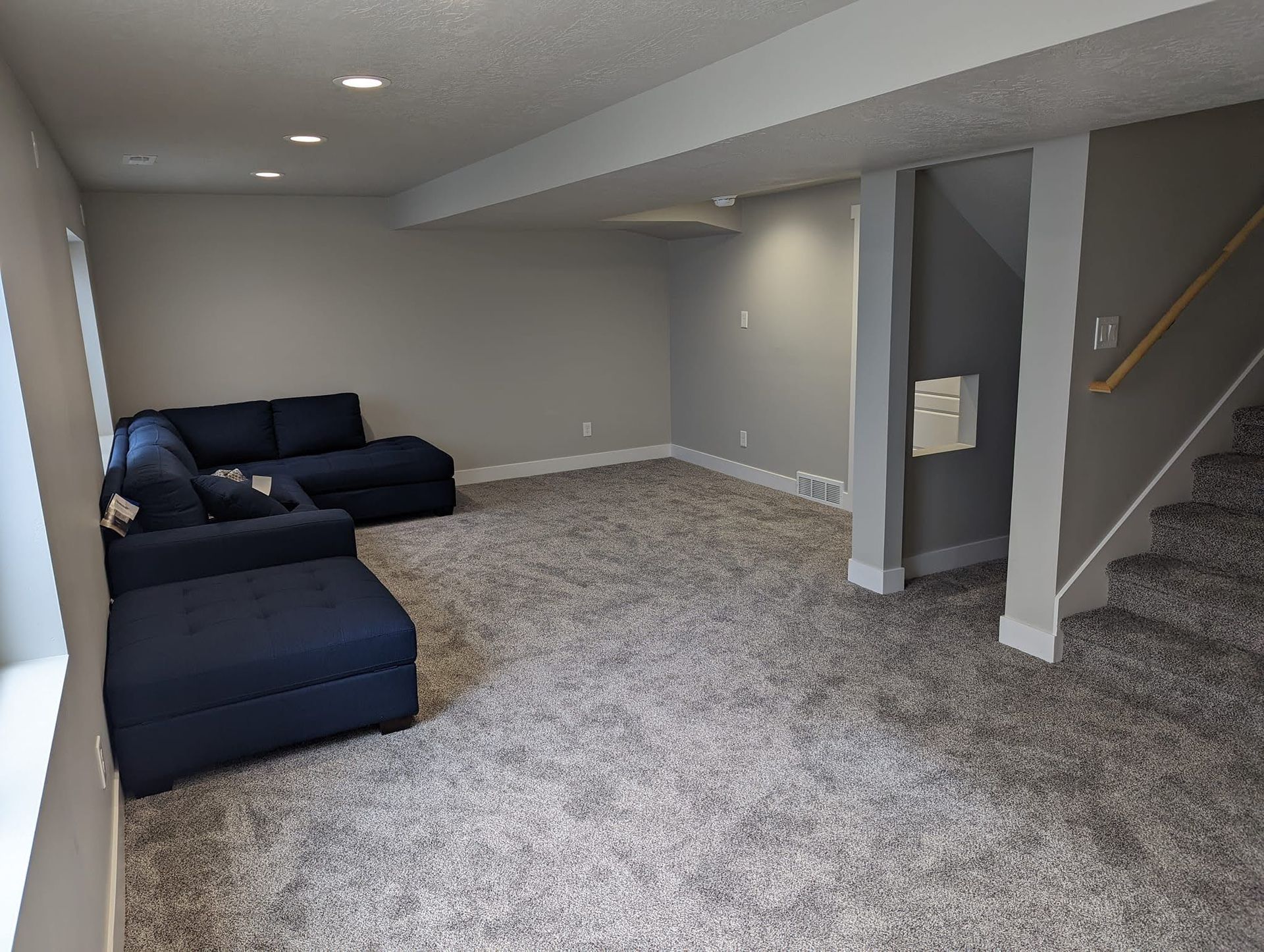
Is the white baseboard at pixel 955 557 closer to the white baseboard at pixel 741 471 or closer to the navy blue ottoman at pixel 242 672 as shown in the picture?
the white baseboard at pixel 741 471

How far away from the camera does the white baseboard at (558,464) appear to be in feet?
23.4

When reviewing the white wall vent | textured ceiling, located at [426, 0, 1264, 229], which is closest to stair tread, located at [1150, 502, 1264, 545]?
textured ceiling, located at [426, 0, 1264, 229]

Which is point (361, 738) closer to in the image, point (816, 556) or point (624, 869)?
point (624, 869)

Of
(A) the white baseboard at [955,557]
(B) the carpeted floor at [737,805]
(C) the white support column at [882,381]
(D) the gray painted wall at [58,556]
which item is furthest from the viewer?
(A) the white baseboard at [955,557]

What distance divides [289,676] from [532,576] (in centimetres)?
194

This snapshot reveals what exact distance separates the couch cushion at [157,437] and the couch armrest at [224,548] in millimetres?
895

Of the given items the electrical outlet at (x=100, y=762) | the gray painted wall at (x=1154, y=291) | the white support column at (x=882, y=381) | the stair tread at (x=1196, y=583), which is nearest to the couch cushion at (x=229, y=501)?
the electrical outlet at (x=100, y=762)

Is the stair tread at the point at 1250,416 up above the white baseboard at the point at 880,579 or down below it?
above

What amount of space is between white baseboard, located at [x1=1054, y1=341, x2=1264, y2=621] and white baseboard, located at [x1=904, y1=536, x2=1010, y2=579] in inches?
30.1

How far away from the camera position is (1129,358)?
3.34m

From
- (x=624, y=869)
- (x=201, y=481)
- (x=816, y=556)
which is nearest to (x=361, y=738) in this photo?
(x=624, y=869)

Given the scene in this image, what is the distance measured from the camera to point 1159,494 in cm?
378

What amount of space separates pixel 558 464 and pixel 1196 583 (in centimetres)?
488

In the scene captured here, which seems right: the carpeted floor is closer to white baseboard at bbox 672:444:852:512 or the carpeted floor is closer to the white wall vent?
the white wall vent
